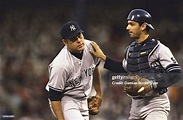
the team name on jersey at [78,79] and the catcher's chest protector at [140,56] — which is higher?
the catcher's chest protector at [140,56]

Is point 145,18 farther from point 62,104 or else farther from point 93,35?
point 93,35

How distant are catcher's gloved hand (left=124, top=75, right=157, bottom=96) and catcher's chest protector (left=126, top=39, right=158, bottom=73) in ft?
0.21

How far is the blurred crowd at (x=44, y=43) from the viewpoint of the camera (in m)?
7.63

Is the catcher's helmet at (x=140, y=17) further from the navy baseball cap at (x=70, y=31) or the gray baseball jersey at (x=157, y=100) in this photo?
the navy baseball cap at (x=70, y=31)

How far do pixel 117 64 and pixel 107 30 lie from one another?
136 inches

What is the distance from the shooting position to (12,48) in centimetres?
877

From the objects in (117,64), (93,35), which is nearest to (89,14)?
(93,35)

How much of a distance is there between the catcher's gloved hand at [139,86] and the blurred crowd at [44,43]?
2443 mm

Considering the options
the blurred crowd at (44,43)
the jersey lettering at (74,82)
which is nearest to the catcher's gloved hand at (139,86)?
the jersey lettering at (74,82)

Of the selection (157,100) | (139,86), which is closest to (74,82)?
(139,86)

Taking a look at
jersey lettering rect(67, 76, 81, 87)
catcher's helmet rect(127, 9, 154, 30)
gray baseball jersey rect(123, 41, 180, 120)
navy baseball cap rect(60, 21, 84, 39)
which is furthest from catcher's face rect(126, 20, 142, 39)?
jersey lettering rect(67, 76, 81, 87)

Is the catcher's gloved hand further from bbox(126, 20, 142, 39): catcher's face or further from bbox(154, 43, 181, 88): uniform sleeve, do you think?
bbox(126, 20, 142, 39): catcher's face

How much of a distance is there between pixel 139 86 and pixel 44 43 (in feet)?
13.8

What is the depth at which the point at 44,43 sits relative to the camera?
341 inches
